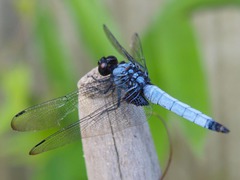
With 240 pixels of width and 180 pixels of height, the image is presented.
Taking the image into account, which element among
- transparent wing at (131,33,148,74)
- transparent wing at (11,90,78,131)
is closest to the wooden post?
transparent wing at (11,90,78,131)

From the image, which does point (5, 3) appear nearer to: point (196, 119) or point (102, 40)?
point (102, 40)

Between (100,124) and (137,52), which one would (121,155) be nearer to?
(100,124)

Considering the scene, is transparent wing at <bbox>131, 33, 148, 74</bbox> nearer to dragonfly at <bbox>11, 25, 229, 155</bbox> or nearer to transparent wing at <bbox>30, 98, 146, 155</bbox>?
dragonfly at <bbox>11, 25, 229, 155</bbox>

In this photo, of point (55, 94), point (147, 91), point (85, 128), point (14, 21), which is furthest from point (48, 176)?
point (14, 21)

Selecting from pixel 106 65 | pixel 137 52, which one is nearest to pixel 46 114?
pixel 106 65

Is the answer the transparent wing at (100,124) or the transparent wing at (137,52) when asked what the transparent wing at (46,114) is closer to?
the transparent wing at (100,124)
